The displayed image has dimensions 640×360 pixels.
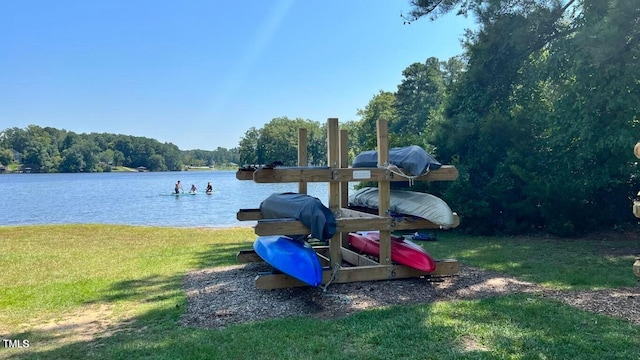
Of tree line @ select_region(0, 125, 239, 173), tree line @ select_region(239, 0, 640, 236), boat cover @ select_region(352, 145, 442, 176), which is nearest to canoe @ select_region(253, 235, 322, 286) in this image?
boat cover @ select_region(352, 145, 442, 176)

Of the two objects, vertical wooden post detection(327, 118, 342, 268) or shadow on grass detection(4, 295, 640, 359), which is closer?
shadow on grass detection(4, 295, 640, 359)

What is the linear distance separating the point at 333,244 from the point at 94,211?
29.0m

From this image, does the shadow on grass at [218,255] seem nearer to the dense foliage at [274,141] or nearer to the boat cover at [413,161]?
the boat cover at [413,161]

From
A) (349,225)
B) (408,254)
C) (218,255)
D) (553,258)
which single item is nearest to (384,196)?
(349,225)

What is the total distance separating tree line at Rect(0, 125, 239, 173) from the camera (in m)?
112

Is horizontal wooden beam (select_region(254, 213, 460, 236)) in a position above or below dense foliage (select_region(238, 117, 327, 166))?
below

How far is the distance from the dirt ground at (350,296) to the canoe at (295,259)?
1.07 ft

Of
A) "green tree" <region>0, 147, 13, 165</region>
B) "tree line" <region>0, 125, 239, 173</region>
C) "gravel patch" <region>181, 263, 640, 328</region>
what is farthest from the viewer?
"tree line" <region>0, 125, 239, 173</region>

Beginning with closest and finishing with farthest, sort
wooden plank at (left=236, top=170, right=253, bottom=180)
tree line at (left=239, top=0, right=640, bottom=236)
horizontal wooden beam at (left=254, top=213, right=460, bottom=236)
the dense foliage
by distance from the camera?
horizontal wooden beam at (left=254, top=213, right=460, bottom=236), wooden plank at (left=236, top=170, right=253, bottom=180), tree line at (left=239, top=0, right=640, bottom=236), the dense foliage

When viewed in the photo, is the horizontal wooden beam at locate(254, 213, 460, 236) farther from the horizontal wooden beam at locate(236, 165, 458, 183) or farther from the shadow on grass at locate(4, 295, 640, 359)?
the shadow on grass at locate(4, 295, 640, 359)

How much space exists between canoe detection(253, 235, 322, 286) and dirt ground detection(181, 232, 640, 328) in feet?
1.07

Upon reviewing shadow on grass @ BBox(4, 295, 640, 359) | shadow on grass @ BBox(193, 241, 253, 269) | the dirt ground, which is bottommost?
shadow on grass @ BBox(193, 241, 253, 269)

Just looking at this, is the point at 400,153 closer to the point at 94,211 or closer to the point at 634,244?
the point at 634,244

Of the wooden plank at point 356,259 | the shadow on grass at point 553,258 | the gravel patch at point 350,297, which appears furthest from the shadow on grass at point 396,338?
the shadow on grass at point 553,258
